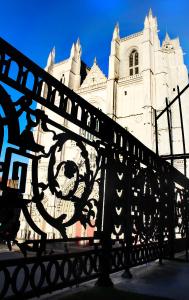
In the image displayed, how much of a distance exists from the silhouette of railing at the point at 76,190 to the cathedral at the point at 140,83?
54.2ft

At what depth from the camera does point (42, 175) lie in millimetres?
21406

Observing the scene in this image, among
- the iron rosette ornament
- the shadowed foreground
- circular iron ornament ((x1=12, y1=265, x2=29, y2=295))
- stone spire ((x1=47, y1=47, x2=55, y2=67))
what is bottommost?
the shadowed foreground

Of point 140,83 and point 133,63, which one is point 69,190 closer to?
point 140,83

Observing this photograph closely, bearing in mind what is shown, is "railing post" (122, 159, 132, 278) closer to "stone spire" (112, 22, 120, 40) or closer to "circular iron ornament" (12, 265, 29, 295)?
"circular iron ornament" (12, 265, 29, 295)

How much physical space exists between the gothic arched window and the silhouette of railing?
73.8 feet

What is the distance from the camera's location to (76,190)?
2010mm

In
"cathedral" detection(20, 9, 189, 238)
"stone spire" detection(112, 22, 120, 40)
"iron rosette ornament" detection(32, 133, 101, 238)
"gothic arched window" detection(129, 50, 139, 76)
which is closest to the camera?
"iron rosette ornament" detection(32, 133, 101, 238)

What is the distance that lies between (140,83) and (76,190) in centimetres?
2244

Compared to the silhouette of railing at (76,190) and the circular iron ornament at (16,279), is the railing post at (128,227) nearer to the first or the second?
the silhouette of railing at (76,190)

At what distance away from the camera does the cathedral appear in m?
20.6

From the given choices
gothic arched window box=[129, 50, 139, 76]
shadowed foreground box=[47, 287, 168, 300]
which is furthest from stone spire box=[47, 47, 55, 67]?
shadowed foreground box=[47, 287, 168, 300]

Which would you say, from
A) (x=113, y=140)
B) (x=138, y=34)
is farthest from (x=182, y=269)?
(x=138, y=34)

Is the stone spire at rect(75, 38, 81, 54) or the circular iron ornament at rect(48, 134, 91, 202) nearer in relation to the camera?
the circular iron ornament at rect(48, 134, 91, 202)

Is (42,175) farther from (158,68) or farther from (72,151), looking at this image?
(158,68)
